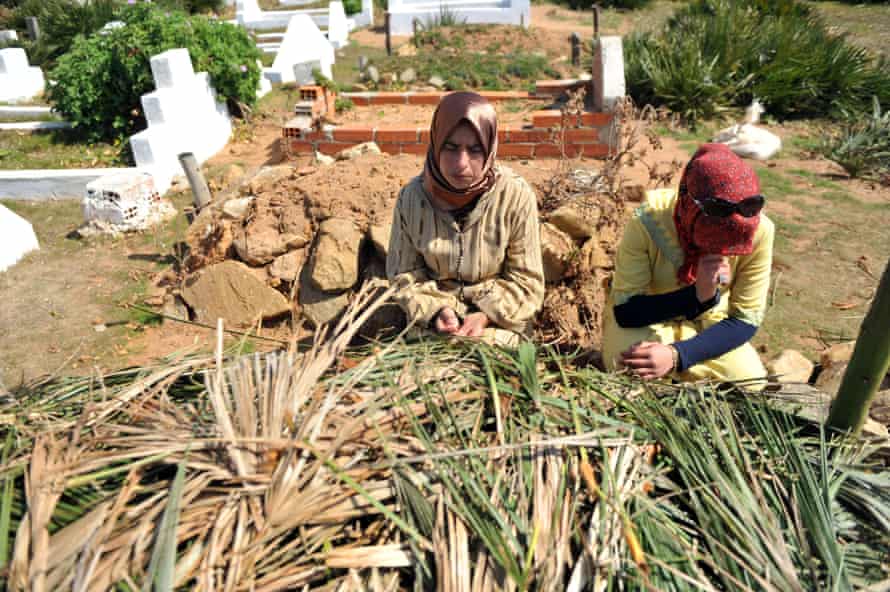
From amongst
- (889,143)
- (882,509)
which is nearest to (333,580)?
(882,509)

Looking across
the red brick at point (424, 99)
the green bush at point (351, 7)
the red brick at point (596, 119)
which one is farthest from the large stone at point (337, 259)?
the green bush at point (351, 7)

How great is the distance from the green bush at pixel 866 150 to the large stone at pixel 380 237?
4.77 meters

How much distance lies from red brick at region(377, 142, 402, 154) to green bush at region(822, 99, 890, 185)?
4382 mm

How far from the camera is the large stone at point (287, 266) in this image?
4062mm

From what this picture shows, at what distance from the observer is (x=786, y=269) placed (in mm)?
4262

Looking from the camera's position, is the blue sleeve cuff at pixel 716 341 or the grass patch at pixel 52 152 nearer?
the blue sleeve cuff at pixel 716 341

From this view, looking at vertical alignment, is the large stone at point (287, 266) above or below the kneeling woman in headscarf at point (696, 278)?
below

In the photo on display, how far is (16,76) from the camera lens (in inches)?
382

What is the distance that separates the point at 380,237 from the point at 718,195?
7.59 feet

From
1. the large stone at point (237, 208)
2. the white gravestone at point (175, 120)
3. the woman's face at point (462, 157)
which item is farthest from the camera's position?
the white gravestone at point (175, 120)

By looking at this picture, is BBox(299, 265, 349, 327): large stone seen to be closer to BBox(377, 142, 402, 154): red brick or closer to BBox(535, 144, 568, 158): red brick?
BBox(377, 142, 402, 154): red brick

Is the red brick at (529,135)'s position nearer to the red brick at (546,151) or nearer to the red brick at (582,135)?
the red brick at (546,151)

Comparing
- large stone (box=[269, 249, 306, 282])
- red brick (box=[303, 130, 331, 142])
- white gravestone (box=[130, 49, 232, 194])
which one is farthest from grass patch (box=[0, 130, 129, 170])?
large stone (box=[269, 249, 306, 282])

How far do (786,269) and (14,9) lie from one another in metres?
15.6
